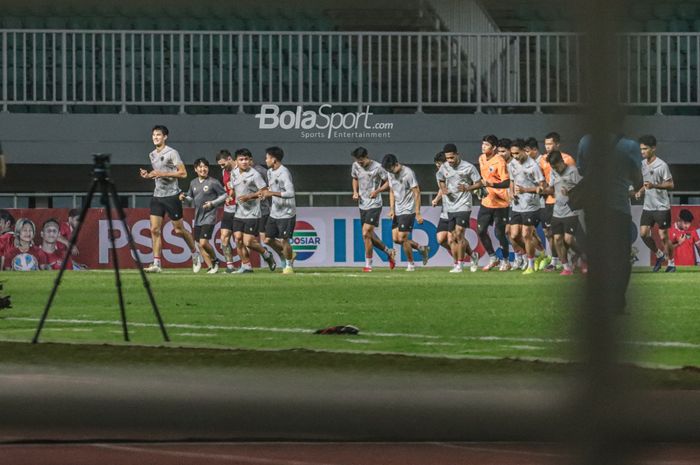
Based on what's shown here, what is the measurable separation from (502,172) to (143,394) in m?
15.1

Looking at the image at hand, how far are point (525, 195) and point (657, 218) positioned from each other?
1512mm

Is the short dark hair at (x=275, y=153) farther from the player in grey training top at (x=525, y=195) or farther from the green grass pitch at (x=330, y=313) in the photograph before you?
the player in grey training top at (x=525, y=195)

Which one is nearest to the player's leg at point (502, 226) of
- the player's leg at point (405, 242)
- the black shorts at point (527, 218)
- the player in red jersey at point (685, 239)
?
the black shorts at point (527, 218)

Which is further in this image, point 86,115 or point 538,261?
point 86,115

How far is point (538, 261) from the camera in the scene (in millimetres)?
15562

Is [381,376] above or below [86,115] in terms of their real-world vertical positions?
below

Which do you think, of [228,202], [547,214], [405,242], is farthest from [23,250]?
[547,214]

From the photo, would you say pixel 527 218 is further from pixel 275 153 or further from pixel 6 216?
pixel 6 216

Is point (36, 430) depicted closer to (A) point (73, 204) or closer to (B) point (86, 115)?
(A) point (73, 204)

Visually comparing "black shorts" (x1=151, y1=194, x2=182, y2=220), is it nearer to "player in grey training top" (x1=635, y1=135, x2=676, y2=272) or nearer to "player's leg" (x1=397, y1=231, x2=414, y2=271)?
"player's leg" (x1=397, y1=231, x2=414, y2=271)

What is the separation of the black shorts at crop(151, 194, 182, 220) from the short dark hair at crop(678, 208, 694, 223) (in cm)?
665

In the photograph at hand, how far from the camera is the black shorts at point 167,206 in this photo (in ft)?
50.1

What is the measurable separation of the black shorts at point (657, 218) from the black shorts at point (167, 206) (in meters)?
5.17

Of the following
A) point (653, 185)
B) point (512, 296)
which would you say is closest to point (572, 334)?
point (512, 296)
